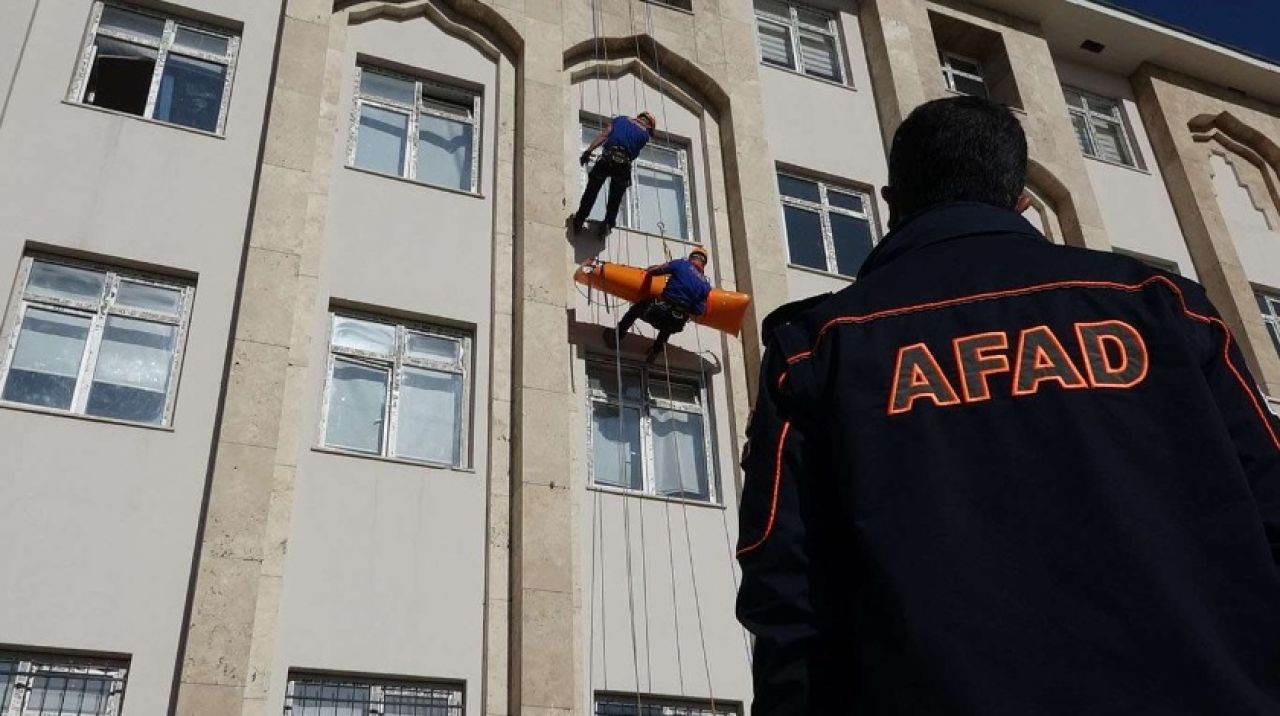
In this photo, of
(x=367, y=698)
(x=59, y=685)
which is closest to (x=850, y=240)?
(x=367, y=698)

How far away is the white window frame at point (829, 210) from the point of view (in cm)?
1599

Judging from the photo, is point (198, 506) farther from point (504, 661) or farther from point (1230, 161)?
point (1230, 161)

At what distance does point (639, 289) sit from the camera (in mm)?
12719

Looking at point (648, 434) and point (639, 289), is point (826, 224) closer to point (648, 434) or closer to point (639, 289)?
point (639, 289)

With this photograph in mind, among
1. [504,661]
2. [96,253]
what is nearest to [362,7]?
[96,253]

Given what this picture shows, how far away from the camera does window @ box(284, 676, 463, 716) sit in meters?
10.2

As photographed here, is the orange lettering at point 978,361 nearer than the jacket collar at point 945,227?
Yes

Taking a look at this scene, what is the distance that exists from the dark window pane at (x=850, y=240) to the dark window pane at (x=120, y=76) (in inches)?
337

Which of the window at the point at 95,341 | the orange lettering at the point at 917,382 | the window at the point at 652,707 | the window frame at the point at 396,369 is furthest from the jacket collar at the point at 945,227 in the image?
the window at the point at 95,341

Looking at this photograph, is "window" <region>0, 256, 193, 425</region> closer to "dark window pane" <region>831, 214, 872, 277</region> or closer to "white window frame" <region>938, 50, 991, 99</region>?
"dark window pane" <region>831, 214, 872, 277</region>

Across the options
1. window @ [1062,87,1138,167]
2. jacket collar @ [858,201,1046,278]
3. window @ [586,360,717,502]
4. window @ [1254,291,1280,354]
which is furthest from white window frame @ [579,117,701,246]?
jacket collar @ [858,201,1046,278]

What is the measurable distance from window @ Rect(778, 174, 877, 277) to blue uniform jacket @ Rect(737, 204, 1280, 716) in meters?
13.3

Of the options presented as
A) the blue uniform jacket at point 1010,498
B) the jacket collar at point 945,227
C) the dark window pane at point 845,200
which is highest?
the dark window pane at point 845,200

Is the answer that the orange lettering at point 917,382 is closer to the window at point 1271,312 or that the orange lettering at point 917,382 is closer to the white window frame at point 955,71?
the white window frame at point 955,71
